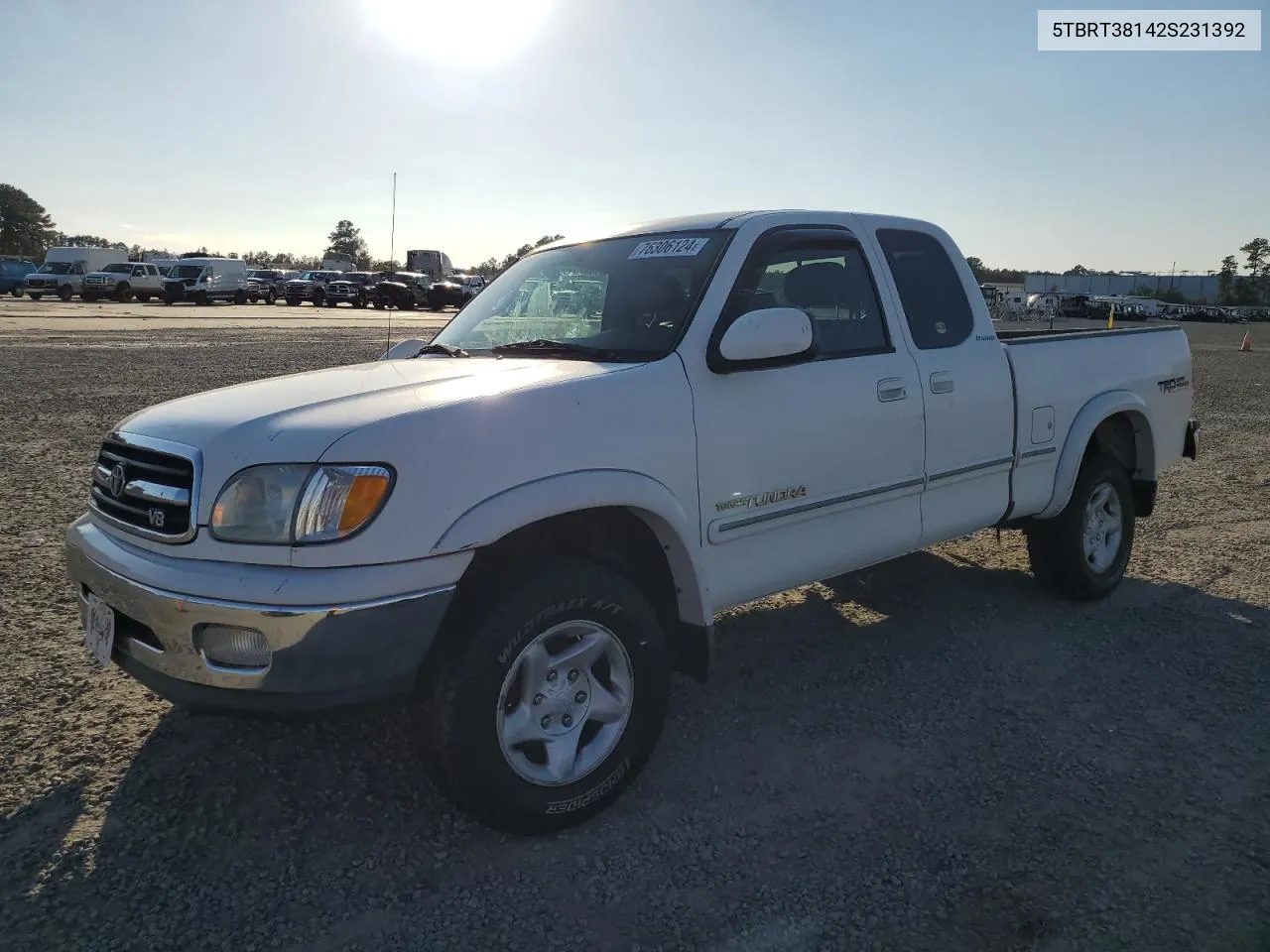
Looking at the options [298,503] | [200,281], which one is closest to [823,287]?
[298,503]

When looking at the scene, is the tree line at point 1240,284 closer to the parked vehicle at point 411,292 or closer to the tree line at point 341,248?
the tree line at point 341,248

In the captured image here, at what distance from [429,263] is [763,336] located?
173ft

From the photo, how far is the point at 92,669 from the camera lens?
397cm

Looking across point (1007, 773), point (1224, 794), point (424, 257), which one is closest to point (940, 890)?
point (1007, 773)

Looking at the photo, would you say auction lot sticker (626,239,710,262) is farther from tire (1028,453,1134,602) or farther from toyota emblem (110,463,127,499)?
tire (1028,453,1134,602)

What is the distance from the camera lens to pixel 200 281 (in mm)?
43906

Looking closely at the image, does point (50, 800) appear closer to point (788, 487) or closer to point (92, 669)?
point (92, 669)

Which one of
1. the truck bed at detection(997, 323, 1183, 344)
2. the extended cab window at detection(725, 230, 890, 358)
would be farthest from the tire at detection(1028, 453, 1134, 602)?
the extended cab window at detection(725, 230, 890, 358)

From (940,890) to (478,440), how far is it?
1.87 metres

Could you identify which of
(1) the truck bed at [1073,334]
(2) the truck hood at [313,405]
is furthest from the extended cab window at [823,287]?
(1) the truck bed at [1073,334]

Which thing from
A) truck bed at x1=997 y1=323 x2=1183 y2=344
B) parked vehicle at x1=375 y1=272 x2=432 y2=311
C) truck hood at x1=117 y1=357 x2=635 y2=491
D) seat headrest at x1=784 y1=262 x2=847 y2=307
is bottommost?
truck hood at x1=117 y1=357 x2=635 y2=491

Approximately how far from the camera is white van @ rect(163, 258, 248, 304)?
4316 centimetres

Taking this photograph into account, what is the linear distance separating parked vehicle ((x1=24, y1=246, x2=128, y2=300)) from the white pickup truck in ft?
149

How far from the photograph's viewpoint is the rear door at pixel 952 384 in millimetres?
4113
